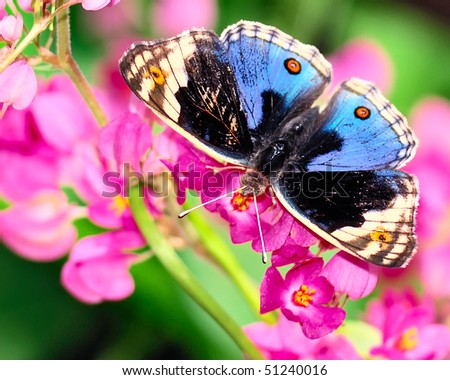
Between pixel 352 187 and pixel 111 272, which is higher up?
pixel 352 187

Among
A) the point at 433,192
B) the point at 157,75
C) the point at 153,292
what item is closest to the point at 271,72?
the point at 157,75

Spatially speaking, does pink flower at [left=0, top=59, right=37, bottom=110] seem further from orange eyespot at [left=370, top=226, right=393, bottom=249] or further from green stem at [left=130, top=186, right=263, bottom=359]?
orange eyespot at [left=370, top=226, right=393, bottom=249]

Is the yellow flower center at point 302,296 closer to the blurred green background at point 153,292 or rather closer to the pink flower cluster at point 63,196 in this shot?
the pink flower cluster at point 63,196

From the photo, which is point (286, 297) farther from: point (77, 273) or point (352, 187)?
point (77, 273)

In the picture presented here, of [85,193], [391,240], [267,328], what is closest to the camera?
[391,240]
